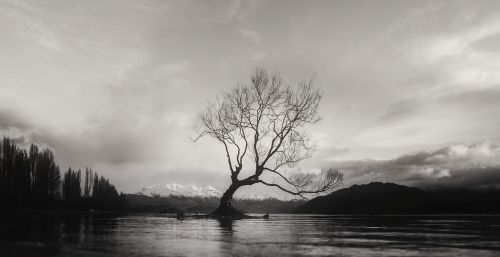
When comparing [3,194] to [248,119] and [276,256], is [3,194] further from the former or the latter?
[276,256]

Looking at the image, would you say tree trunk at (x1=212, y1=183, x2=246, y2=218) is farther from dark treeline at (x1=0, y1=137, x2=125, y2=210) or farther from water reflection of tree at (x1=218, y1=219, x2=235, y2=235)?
dark treeline at (x1=0, y1=137, x2=125, y2=210)

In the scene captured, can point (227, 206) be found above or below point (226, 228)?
above

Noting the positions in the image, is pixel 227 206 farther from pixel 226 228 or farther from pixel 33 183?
pixel 33 183

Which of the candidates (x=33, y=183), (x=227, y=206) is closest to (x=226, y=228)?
(x=227, y=206)

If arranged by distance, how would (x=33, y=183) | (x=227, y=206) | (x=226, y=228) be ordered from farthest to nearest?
(x=33, y=183), (x=227, y=206), (x=226, y=228)

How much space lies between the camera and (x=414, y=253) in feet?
24.9

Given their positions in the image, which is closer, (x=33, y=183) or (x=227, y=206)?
(x=227, y=206)

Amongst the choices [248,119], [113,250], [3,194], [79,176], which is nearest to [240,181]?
[248,119]

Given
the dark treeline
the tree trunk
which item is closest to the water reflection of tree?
the tree trunk

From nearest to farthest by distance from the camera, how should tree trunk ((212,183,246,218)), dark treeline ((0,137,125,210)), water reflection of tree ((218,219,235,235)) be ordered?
water reflection of tree ((218,219,235,235)), tree trunk ((212,183,246,218)), dark treeline ((0,137,125,210))

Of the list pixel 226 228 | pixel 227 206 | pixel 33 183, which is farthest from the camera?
pixel 33 183

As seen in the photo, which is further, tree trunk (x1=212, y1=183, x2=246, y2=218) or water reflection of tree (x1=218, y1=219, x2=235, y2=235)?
tree trunk (x1=212, y1=183, x2=246, y2=218)

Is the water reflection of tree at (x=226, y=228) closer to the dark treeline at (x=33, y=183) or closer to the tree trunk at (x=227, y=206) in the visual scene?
the tree trunk at (x=227, y=206)

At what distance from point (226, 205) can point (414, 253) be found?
93.8ft
